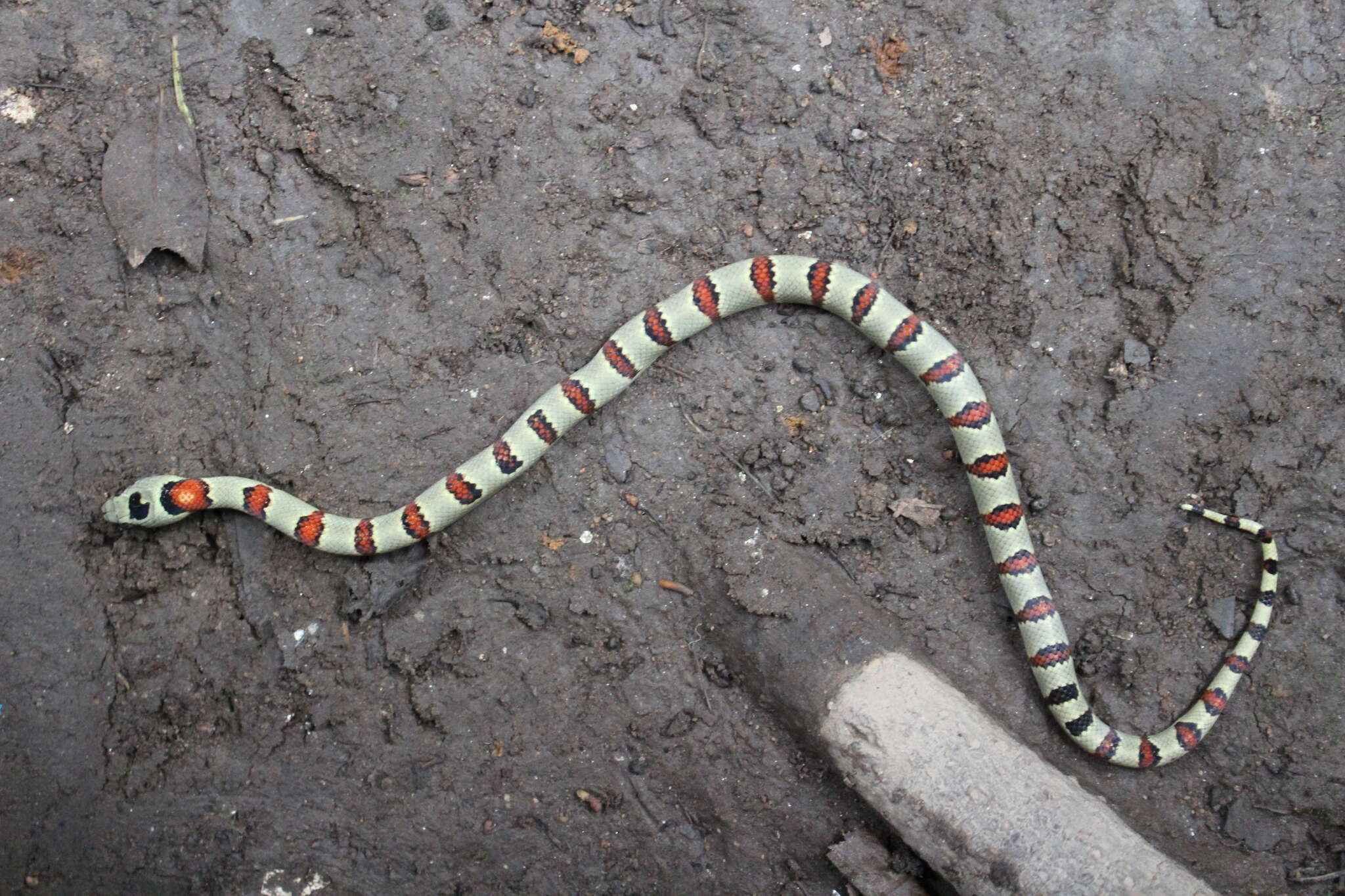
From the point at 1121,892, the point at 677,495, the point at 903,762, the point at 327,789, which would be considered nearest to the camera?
the point at 1121,892

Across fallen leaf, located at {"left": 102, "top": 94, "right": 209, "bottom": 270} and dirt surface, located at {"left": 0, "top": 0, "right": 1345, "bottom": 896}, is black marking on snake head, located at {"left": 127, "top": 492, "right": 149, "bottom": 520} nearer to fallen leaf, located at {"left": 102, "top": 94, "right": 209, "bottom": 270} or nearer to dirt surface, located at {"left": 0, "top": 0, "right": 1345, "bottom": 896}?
dirt surface, located at {"left": 0, "top": 0, "right": 1345, "bottom": 896}

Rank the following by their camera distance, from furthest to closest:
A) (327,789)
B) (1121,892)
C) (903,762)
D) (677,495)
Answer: (677,495), (327,789), (903,762), (1121,892)

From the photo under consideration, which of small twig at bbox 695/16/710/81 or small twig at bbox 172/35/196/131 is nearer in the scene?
small twig at bbox 172/35/196/131

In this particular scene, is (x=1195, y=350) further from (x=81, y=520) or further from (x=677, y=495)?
(x=81, y=520)

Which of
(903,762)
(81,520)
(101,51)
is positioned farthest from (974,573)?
(101,51)

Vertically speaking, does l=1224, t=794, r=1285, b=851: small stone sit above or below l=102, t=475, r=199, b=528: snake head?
above

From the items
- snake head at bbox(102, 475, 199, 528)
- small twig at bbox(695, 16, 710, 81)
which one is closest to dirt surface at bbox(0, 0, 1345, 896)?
small twig at bbox(695, 16, 710, 81)

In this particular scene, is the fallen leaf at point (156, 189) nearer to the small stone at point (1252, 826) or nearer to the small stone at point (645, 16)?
the small stone at point (645, 16)
